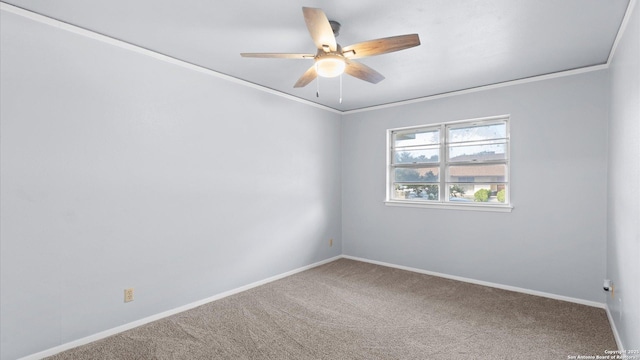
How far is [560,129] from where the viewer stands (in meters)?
3.37

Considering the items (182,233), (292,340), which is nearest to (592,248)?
(292,340)

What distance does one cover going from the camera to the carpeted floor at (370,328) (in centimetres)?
239

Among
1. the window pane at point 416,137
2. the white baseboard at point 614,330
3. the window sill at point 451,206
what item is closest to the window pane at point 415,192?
the window sill at point 451,206

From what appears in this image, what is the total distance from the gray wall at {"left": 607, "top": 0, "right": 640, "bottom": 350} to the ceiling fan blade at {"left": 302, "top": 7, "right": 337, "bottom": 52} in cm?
184

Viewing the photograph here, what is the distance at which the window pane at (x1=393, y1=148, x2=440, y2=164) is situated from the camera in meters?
4.45

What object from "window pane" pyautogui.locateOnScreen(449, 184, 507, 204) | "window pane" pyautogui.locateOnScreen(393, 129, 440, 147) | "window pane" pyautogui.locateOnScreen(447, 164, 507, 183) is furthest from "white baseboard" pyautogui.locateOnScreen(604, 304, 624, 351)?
"window pane" pyautogui.locateOnScreen(393, 129, 440, 147)

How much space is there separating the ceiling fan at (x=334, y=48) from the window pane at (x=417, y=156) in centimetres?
224

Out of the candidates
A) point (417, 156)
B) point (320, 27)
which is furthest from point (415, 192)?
point (320, 27)

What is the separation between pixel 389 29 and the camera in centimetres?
244

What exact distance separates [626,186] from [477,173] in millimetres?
1891

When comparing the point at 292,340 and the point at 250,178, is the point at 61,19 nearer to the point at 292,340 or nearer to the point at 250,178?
the point at 250,178

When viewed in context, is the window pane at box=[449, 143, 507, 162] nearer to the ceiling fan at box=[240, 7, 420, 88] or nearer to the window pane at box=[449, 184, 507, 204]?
the window pane at box=[449, 184, 507, 204]

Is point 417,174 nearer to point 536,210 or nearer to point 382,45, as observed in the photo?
point 536,210

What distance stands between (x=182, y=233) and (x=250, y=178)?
1023mm
